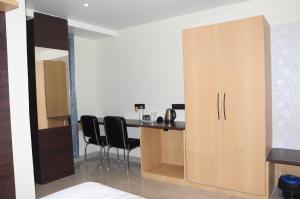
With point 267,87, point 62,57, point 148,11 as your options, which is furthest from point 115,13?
point 267,87

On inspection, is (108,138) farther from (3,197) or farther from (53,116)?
(3,197)

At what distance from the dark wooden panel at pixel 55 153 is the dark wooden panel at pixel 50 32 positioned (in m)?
1.23

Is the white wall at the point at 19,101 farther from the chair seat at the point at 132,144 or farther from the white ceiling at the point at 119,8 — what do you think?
the chair seat at the point at 132,144

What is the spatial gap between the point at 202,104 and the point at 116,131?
139 cm

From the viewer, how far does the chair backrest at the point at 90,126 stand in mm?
3937

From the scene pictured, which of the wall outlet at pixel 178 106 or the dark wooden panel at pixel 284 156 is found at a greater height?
the wall outlet at pixel 178 106

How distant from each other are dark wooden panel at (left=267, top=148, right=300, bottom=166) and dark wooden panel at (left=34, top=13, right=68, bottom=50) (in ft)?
10.5

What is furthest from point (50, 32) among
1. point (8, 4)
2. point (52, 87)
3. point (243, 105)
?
point (243, 105)

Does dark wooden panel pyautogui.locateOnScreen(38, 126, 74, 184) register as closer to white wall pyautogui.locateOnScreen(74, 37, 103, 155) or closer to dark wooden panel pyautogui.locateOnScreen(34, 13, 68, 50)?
white wall pyautogui.locateOnScreen(74, 37, 103, 155)

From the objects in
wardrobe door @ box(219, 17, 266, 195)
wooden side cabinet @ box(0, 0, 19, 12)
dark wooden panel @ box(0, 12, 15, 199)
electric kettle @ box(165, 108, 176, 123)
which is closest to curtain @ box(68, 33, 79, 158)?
electric kettle @ box(165, 108, 176, 123)

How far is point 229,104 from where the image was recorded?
9.45ft

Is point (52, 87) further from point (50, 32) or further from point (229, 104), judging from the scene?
point (229, 104)

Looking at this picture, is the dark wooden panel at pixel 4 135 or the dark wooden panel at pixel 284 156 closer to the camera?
the dark wooden panel at pixel 4 135

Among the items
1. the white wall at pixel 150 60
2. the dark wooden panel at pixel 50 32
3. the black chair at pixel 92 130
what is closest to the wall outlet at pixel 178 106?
the white wall at pixel 150 60
